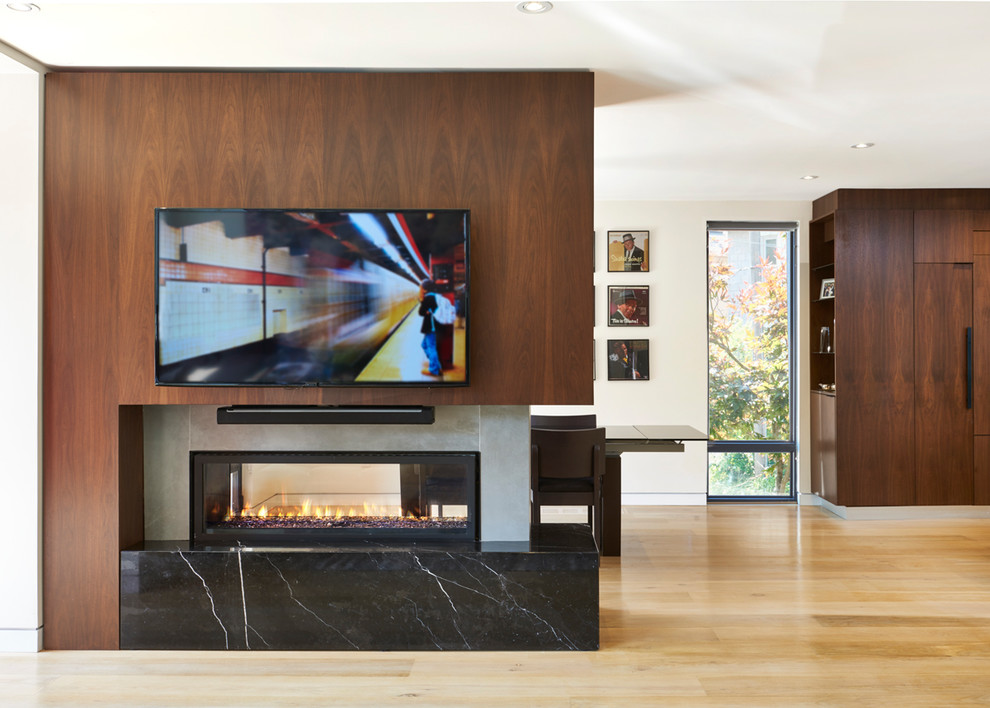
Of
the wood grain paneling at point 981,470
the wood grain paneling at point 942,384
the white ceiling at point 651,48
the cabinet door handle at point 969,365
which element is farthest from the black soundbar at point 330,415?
the wood grain paneling at point 981,470

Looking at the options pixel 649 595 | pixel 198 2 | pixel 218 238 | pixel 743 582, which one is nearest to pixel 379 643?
pixel 649 595

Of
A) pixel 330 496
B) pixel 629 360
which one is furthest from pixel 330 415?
pixel 629 360

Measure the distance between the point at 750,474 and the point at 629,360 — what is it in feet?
4.68

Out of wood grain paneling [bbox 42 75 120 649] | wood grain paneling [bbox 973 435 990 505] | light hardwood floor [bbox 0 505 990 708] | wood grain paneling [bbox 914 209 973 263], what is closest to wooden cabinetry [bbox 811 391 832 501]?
wood grain paneling [bbox 973 435 990 505]

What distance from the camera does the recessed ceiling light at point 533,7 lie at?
2615 millimetres

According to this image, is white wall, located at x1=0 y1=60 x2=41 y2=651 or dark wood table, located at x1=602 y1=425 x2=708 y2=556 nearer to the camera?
white wall, located at x1=0 y1=60 x2=41 y2=651

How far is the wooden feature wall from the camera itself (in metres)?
3.25

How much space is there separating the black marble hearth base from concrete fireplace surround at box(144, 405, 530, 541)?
228 millimetres

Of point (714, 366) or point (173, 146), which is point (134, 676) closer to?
point (173, 146)

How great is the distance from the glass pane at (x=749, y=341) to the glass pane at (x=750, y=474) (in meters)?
0.17

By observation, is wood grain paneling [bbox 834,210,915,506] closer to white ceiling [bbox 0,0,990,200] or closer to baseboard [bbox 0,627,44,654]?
white ceiling [bbox 0,0,990,200]

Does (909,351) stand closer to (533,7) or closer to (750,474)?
(750,474)

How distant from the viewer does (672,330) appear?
6.43 metres

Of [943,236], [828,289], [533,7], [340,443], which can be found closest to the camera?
[533,7]
